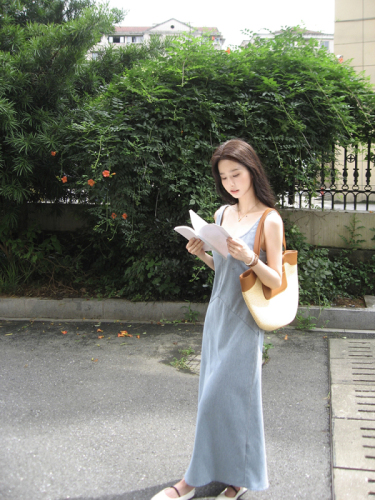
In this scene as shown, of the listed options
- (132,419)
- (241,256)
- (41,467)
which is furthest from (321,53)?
(41,467)

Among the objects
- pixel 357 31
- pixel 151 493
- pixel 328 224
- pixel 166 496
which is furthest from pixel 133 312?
pixel 357 31

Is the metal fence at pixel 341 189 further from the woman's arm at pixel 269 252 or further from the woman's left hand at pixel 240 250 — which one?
the woman's left hand at pixel 240 250

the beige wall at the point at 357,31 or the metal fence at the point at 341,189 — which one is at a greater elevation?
the beige wall at the point at 357,31

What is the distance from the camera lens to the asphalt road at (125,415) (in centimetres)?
262

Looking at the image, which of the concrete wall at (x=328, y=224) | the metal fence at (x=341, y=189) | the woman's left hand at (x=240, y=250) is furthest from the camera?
the concrete wall at (x=328, y=224)

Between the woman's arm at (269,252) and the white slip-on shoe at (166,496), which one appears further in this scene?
the white slip-on shoe at (166,496)

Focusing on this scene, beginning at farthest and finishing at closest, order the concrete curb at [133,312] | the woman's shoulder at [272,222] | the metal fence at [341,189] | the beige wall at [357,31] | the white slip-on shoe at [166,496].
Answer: the beige wall at [357,31]
the metal fence at [341,189]
the concrete curb at [133,312]
the white slip-on shoe at [166,496]
the woman's shoulder at [272,222]

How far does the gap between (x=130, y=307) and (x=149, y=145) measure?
6.48 ft

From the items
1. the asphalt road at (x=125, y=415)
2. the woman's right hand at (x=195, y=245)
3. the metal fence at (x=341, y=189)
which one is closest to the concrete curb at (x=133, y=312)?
the asphalt road at (x=125, y=415)

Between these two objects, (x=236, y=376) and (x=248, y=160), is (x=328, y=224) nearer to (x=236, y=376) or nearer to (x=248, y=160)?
(x=248, y=160)

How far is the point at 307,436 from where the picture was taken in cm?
308

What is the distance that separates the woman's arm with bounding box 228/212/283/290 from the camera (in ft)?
6.98

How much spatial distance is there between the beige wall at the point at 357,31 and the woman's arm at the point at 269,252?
1793cm

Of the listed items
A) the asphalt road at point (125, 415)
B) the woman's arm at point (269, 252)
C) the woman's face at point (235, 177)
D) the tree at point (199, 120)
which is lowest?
the asphalt road at point (125, 415)
